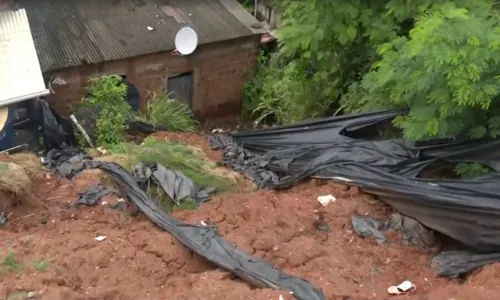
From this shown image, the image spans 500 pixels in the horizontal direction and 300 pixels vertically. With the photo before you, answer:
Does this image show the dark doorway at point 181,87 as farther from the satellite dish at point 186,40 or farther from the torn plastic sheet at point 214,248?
the torn plastic sheet at point 214,248

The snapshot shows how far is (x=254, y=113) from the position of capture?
32.3ft

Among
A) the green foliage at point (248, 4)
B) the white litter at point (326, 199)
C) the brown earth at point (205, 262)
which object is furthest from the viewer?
the green foliage at point (248, 4)

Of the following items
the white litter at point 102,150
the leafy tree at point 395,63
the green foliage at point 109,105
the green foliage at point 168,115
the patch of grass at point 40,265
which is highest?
the leafy tree at point 395,63

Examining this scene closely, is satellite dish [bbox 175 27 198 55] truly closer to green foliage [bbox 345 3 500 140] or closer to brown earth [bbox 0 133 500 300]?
brown earth [bbox 0 133 500 300]

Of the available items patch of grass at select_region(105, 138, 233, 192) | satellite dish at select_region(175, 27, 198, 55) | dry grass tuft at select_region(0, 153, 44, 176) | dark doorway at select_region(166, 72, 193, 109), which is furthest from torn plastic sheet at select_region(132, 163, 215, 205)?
dark doorway at select_region(166, 72, 193, 109)

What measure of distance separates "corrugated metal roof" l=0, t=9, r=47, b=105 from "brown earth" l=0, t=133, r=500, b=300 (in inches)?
71.9

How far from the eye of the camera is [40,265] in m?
4.33

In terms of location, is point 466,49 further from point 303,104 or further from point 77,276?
point 303,104

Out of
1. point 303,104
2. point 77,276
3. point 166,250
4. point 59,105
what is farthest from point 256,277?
point 59,105

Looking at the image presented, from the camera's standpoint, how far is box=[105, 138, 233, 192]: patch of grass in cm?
602

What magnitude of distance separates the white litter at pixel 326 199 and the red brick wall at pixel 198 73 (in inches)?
174

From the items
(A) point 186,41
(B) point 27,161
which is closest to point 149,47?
(A) point 186,41

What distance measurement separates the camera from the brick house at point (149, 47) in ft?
28.3

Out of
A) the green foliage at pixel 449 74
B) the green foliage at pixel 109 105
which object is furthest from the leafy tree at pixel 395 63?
the green foliage at pixel 109 105
